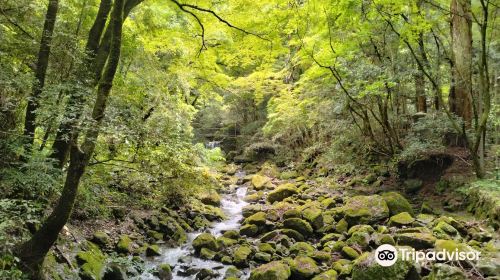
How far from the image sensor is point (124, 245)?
27.5 feet

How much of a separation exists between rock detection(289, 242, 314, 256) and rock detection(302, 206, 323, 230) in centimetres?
124

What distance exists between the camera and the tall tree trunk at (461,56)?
9.95m

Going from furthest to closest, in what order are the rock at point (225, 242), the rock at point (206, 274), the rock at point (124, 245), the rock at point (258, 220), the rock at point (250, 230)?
the rock at point (258, 220), the rock at point (250, 230), the rock at point (225, 242), the rock at point (124, 245), the rock at point (206, 274)

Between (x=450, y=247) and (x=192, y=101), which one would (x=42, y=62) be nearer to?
(x=450, y=247)

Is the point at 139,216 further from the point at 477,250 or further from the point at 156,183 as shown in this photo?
the point at 477,250

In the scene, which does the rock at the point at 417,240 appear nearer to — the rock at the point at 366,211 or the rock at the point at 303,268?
the rock at the point at 303,268

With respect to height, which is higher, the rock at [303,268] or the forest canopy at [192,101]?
the forest canopy at [192,101]

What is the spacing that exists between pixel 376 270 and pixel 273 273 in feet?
6.40

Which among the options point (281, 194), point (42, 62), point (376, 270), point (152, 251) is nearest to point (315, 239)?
point (376, 270)

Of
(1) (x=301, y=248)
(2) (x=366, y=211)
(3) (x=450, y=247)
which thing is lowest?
(1) (x=301, y=248)

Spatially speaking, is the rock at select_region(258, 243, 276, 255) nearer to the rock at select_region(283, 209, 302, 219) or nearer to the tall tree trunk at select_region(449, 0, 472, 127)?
the rock at select_region(283, 209, 302, 219)

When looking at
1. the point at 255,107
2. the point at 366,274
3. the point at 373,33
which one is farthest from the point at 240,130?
the point at 366,274

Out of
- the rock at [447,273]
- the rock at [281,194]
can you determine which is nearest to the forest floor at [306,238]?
the rock at [447,273]

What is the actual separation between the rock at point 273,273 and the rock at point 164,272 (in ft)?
6.11
